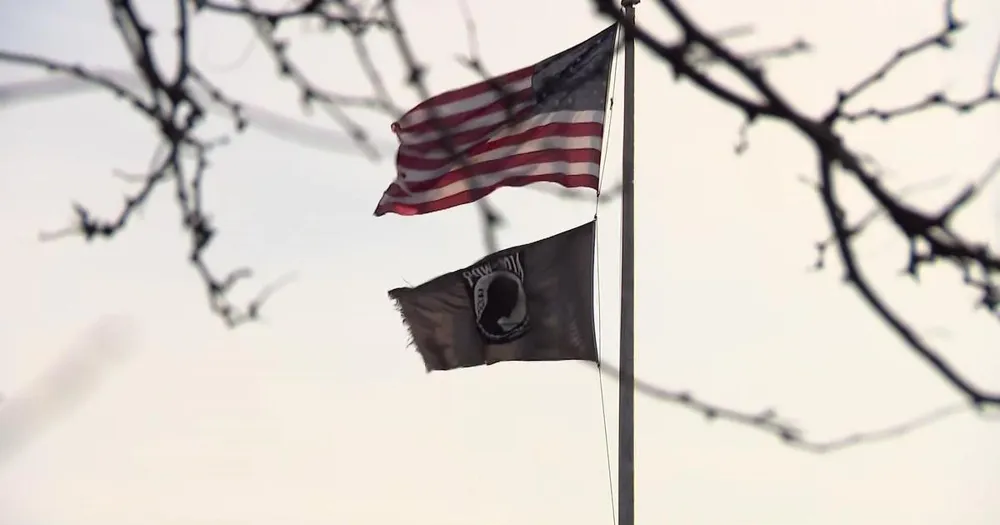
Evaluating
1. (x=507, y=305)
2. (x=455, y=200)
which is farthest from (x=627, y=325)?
(x=455, y=200)

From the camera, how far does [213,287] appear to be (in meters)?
4.77

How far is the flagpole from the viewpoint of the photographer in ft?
32.2

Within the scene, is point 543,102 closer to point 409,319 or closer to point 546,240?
point 546,240

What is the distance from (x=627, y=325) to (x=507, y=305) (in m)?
0.86

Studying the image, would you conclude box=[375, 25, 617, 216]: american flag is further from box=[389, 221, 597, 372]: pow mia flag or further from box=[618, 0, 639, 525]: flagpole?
box=[389, 221, 597, 372]: pow mia flag

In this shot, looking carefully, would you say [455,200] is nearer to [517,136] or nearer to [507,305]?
[517,136]

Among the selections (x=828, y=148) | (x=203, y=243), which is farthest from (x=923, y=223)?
(x=203, y=243)

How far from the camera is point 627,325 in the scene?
10070 mm

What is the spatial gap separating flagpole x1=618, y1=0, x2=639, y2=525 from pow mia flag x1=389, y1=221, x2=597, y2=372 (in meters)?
0.30

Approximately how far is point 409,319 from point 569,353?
3.81 feet

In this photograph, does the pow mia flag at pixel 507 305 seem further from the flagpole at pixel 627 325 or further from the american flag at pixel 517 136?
the american flag at pixel 517 136

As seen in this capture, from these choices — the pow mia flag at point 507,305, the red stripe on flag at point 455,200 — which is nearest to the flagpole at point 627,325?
the pow mia flag at point 507,305

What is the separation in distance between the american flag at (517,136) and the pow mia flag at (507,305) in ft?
1.77

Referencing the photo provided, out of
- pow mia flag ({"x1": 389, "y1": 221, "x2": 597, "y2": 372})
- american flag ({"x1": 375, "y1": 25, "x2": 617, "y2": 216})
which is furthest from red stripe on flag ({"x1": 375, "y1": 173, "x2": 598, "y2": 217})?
pow mia flag ({"x1": 389, "y1": 221, "x2": 597, "y2": 372})
